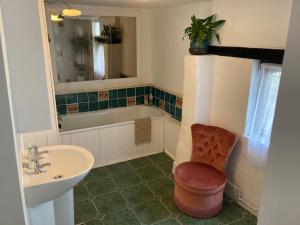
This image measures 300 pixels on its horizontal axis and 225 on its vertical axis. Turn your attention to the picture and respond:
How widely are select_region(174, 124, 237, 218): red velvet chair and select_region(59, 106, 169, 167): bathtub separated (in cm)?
108

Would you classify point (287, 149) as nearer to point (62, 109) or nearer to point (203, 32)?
point (203, 32)

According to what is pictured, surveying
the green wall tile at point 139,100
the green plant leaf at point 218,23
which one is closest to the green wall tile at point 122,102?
the green wall tile at point 139,100

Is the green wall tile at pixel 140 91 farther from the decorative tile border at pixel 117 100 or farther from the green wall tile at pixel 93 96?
the green wall tile at pixel 93 96

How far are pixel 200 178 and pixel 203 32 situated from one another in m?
1.52

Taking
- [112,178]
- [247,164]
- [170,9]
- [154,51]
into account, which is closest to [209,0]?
[170,9]

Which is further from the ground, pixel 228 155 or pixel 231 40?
pixel 231 40

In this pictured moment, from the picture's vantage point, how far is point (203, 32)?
2578mm

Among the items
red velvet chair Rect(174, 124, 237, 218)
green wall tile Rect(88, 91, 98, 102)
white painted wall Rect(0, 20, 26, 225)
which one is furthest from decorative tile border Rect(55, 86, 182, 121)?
white painted wall Rect(0, 20, 26, 225)

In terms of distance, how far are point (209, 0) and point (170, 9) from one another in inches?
34.4

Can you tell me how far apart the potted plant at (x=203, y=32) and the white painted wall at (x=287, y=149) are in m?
2.19

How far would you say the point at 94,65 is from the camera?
157 inches

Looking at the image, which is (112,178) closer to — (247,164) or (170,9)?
(247,164)

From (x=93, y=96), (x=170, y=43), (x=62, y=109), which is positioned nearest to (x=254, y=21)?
(x=170, y=43)

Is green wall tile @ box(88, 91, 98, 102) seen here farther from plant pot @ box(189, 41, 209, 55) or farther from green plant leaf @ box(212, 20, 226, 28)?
green plant leaf @ box(212, 20, 226, 28)
